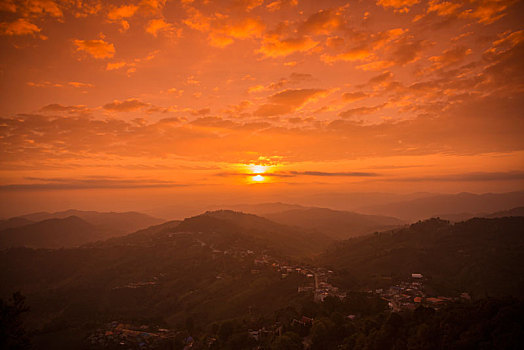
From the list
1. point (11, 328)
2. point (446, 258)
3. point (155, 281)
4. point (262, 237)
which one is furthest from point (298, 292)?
point (262, 237)

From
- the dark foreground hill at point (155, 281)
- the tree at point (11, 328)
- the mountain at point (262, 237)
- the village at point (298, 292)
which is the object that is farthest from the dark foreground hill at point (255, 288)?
the tree at point (11, 328)

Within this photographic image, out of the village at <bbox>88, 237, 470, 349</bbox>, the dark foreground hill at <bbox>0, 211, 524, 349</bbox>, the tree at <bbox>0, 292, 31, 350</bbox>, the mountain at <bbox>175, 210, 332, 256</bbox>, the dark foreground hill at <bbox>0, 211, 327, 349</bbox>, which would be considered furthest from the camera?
the mountain at <bbox>175, 210, 332, 256</bbox>

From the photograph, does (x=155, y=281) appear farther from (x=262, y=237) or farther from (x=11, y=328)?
(x=11, y=328)

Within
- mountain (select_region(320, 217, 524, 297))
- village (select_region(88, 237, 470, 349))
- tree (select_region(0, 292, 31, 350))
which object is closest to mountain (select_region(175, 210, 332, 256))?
mountain (select_region(320, 217, 524, 297))

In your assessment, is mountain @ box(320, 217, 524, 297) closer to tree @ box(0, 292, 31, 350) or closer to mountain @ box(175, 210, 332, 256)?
mountain @ box(175, 210, 332, 256)

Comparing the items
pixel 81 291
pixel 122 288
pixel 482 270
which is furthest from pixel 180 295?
pixel 482 270

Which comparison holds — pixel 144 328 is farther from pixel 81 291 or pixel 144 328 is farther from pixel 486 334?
pixel 486 334

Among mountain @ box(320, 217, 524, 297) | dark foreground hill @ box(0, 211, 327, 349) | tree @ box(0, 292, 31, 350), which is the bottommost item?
dark foreground hill @ box(0, 211, 327, 349)

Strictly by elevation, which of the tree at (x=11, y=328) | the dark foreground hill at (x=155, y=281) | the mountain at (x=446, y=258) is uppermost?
the tree at (x=11, y=328)

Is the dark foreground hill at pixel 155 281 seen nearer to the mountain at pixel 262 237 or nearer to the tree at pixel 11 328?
the mountain at pixel 262 237

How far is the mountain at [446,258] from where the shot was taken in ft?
283

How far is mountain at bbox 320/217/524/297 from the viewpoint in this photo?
8631 centimetres

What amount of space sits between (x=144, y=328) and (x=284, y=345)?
138 ft

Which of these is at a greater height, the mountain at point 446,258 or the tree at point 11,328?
the tree at point 11,328
